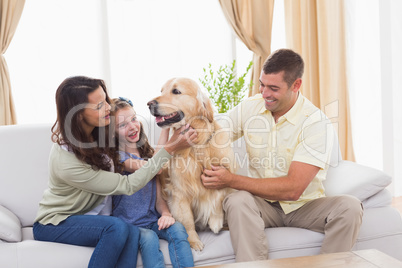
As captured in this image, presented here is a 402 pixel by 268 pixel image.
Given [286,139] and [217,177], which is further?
[286,139]

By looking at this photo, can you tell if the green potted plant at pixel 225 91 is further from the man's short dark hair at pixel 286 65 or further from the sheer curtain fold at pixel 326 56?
the man's short dark hair at pixel 286 65

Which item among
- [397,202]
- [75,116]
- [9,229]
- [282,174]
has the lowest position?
[397,202]

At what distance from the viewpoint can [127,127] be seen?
1958mm

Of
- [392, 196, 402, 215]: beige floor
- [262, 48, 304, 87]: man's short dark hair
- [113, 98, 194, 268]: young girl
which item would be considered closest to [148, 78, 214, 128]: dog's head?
[113, 98, 194, 268]: young girl

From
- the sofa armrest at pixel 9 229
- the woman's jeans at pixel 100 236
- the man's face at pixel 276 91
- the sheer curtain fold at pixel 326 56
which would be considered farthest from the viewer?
the sheer curtain fold at pixel 326 56

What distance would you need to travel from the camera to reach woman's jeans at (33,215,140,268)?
162 centimetres

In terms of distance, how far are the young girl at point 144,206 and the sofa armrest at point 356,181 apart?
2.80ft

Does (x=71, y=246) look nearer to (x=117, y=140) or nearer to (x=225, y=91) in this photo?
(x=117, y=140)

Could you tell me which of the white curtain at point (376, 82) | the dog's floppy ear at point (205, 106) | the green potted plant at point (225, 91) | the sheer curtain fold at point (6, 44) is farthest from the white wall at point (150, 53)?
the dog's floppy ear at point (205, 106)

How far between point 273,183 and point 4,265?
119cm

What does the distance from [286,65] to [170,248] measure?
1.01 meters

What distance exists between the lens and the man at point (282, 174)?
1.79 metres

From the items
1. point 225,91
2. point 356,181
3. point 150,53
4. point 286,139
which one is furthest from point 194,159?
point 150,53

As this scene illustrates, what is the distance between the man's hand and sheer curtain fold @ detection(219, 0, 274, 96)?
2.35 m
